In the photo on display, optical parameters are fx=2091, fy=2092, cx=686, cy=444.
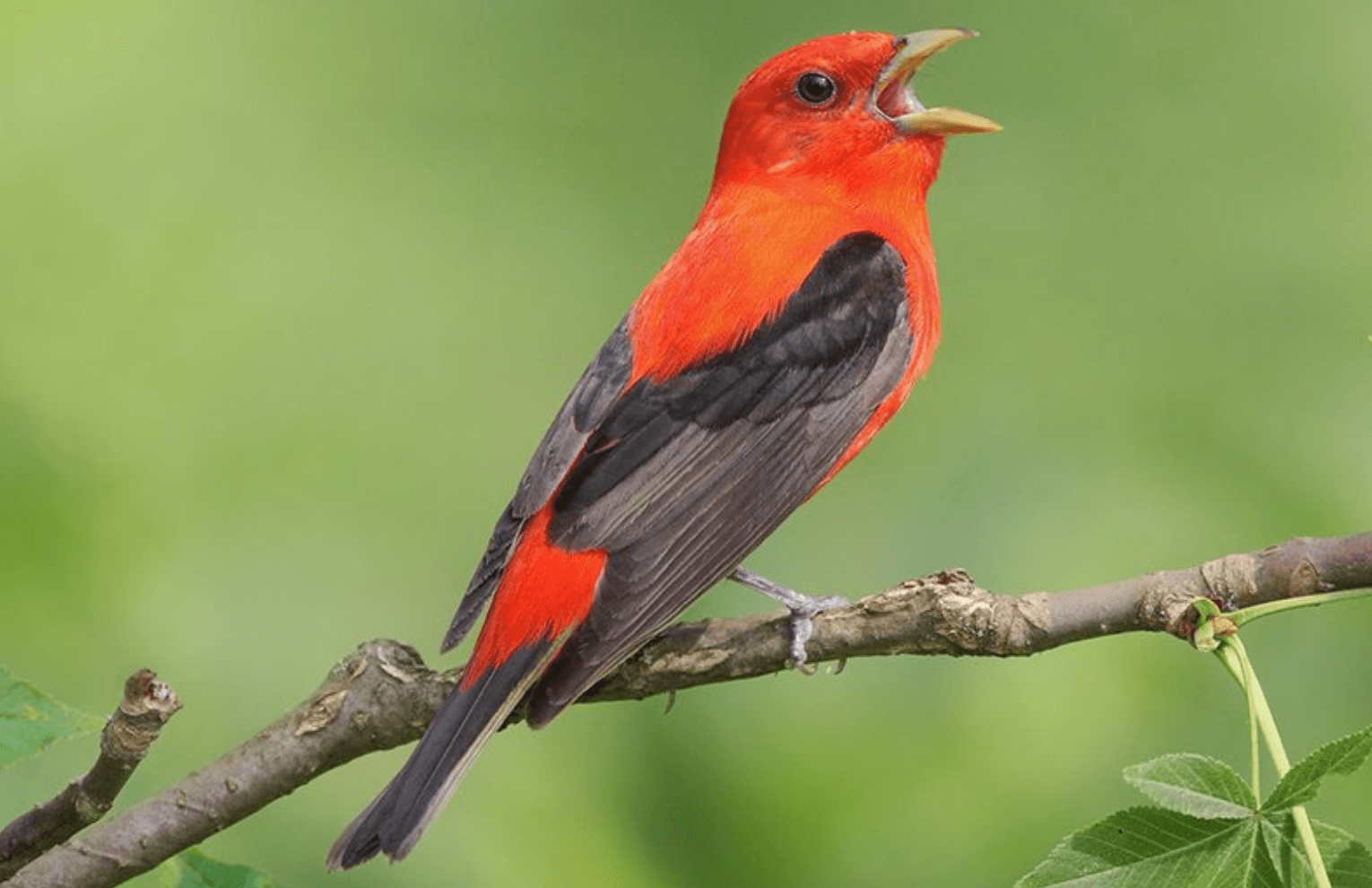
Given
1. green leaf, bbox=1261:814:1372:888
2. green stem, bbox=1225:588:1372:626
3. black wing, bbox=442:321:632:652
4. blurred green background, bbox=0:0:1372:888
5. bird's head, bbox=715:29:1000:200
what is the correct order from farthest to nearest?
blurred green background, bbox=0:0:1372:888
bird's head, bbox=715:29:1000:200
black wing, bbox=442:321:632:652
green stem, bbox=1225:588:1372:626
green leaf, bbox=1261:814:1372:888

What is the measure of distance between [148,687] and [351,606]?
149cm

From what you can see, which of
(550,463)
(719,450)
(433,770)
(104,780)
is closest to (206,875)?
(104,780)

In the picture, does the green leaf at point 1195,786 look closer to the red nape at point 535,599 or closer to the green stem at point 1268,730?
the green stem at point 1268,730

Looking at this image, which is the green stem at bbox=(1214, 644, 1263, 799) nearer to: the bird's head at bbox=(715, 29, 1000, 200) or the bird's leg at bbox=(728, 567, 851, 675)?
the bird's leg at bbox=(728, 567, 851, 675)

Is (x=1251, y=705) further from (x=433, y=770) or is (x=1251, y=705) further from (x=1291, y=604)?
(x=433, y=770)

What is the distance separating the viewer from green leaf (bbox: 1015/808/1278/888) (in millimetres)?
2088

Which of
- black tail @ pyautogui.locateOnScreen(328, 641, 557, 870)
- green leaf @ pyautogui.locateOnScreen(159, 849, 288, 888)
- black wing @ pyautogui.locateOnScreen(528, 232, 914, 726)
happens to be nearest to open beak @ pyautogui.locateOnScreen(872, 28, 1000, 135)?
black wing @ pyautogui.locateOnScreen(528, 232, 914, 726)

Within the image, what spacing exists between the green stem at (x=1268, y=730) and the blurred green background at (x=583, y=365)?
1.29 meters

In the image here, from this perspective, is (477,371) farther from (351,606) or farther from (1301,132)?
(1301,132)

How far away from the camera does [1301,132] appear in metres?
4.27

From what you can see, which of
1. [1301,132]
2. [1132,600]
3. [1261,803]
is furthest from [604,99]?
[1261,803]

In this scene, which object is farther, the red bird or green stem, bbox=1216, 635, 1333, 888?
the red bird

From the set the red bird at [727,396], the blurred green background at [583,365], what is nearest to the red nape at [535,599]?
the red bird at [727,396]

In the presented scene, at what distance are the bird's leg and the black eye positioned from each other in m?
0.79
